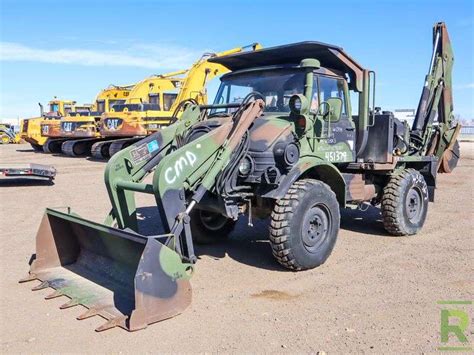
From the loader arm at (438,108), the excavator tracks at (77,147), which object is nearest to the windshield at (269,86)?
the loader arm at (438,108)

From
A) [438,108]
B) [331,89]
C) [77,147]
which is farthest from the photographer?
[77,147]

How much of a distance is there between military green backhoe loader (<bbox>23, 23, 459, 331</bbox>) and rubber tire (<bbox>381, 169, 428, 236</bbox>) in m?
0.02

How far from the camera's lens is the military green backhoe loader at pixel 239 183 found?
14.9 feet

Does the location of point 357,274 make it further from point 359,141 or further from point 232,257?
point 359,141

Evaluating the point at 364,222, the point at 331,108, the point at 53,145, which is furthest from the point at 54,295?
the point at 53,145

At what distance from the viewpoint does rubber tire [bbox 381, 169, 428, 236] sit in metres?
7.23

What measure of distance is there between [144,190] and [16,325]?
1.68 metres

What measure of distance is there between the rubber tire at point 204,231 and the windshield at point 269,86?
4.81 feet

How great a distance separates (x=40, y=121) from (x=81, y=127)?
4.48 meters

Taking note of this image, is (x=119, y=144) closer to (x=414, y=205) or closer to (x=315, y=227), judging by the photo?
(x=414, y=205)

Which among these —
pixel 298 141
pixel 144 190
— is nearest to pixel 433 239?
pixel 298 141

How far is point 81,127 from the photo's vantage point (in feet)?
69.7

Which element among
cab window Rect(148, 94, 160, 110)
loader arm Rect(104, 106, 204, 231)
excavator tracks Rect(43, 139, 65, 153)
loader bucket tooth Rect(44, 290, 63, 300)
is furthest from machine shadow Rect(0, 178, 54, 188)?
excavator tracks Rect(43, 139, 65, 153)

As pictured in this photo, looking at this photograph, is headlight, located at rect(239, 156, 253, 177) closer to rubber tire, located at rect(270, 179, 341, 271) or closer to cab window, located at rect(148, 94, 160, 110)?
rubber tire, located at rect(270, 179, 341, 271)
